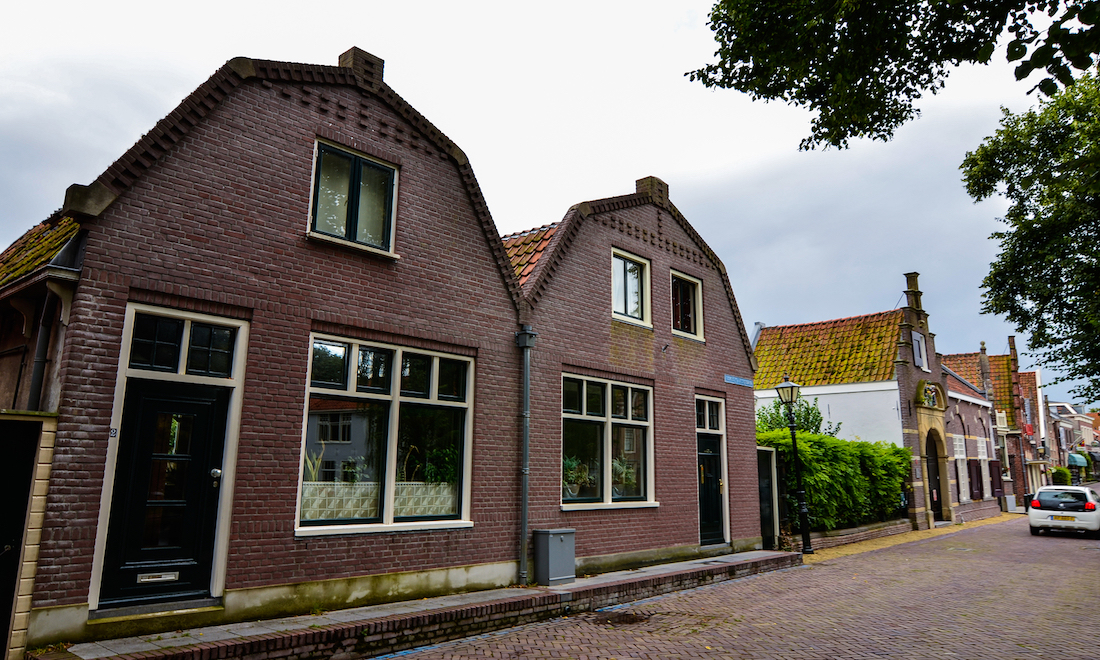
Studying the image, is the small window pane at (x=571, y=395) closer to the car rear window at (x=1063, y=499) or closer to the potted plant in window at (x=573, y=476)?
the potted plant in window at (x=573, y=476)

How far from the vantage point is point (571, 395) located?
12406 mm

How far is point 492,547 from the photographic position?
10383 millimetres

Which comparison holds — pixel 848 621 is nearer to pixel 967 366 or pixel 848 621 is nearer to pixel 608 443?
pixel 608 443

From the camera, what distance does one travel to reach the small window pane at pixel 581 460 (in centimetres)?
1204

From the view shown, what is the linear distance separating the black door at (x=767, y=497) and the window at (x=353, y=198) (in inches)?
451

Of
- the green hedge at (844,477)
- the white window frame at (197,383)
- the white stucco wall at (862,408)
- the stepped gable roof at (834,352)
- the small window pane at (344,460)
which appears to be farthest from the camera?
the stepped gable roof at (834,352)

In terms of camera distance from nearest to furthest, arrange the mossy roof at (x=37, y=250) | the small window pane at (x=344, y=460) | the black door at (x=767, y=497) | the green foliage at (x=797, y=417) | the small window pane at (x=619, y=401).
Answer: the mossy roof at (x=37, y=250)
the small window pane at (x=344, y=460)
the small window pane at (x=619, y=401)
the black door at (x=767, y=497)
the green foliage at (x=797, y=417)

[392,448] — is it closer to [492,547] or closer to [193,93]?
[492,547]

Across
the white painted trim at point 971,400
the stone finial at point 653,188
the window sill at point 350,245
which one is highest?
the stone finial at point 653,188

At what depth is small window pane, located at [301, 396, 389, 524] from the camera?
28.1 ft

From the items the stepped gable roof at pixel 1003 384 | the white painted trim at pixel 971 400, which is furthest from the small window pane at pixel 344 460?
the stepped gable roof at pixel 1003 384

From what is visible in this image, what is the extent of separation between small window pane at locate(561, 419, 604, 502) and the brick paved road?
217 centimetres

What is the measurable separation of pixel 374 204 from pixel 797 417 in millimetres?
20035

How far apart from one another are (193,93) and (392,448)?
4912 mm
